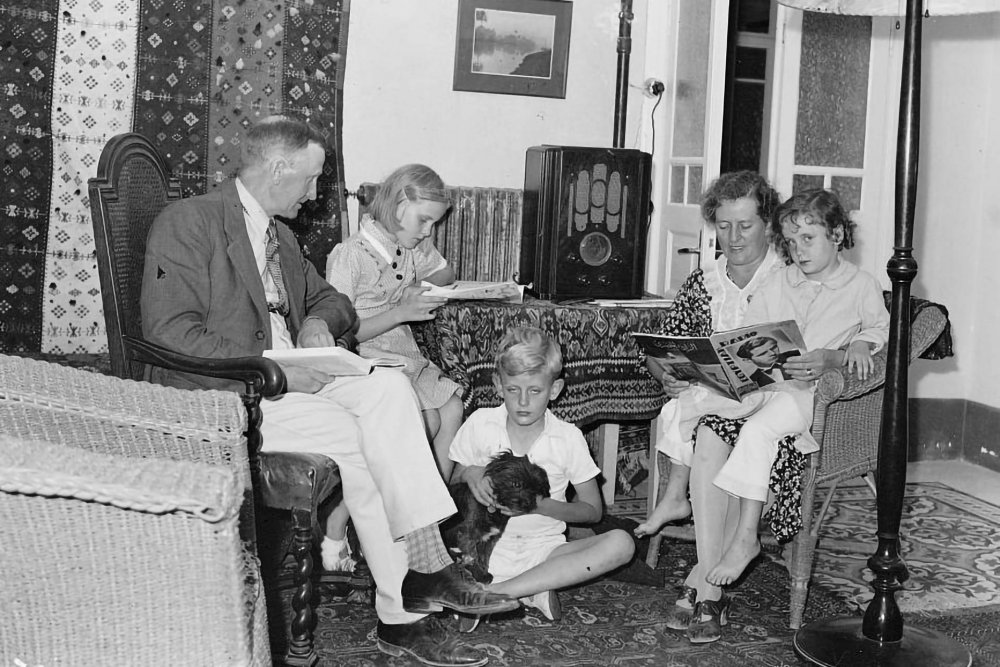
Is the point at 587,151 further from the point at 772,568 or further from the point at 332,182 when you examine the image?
the point at 772,568

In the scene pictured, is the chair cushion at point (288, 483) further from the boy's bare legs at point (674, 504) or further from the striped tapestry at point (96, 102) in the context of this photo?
the striped tapestry at point (96, 102)

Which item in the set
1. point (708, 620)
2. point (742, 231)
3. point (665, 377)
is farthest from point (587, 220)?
point (708, 620)

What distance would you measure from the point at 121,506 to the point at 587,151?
9.01 ft

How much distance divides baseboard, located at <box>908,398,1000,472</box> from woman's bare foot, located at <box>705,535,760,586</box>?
89.7 inches

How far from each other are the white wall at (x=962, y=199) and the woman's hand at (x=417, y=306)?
259 cm

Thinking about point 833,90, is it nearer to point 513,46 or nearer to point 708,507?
point 513,46

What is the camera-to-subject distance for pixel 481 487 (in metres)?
3.11

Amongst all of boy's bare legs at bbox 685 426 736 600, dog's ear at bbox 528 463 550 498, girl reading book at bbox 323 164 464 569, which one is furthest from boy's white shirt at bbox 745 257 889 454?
girl reading book at bbox 323 164 464 569

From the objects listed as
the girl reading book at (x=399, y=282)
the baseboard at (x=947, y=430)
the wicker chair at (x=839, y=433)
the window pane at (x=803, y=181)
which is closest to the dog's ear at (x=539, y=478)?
the girl reading book at (x=399, y=282)

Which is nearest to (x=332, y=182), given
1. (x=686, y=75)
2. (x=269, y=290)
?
(x=269, y=290)

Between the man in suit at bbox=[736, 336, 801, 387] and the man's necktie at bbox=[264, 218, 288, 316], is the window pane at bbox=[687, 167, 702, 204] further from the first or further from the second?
the man's necktie at bbox=[264, 218, 288, 316]

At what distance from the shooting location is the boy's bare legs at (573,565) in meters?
2.99

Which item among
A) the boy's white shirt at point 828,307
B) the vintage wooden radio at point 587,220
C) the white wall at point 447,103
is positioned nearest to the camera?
the boy's white shirt at point 828,307

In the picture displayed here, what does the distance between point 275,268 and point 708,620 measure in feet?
5.02
